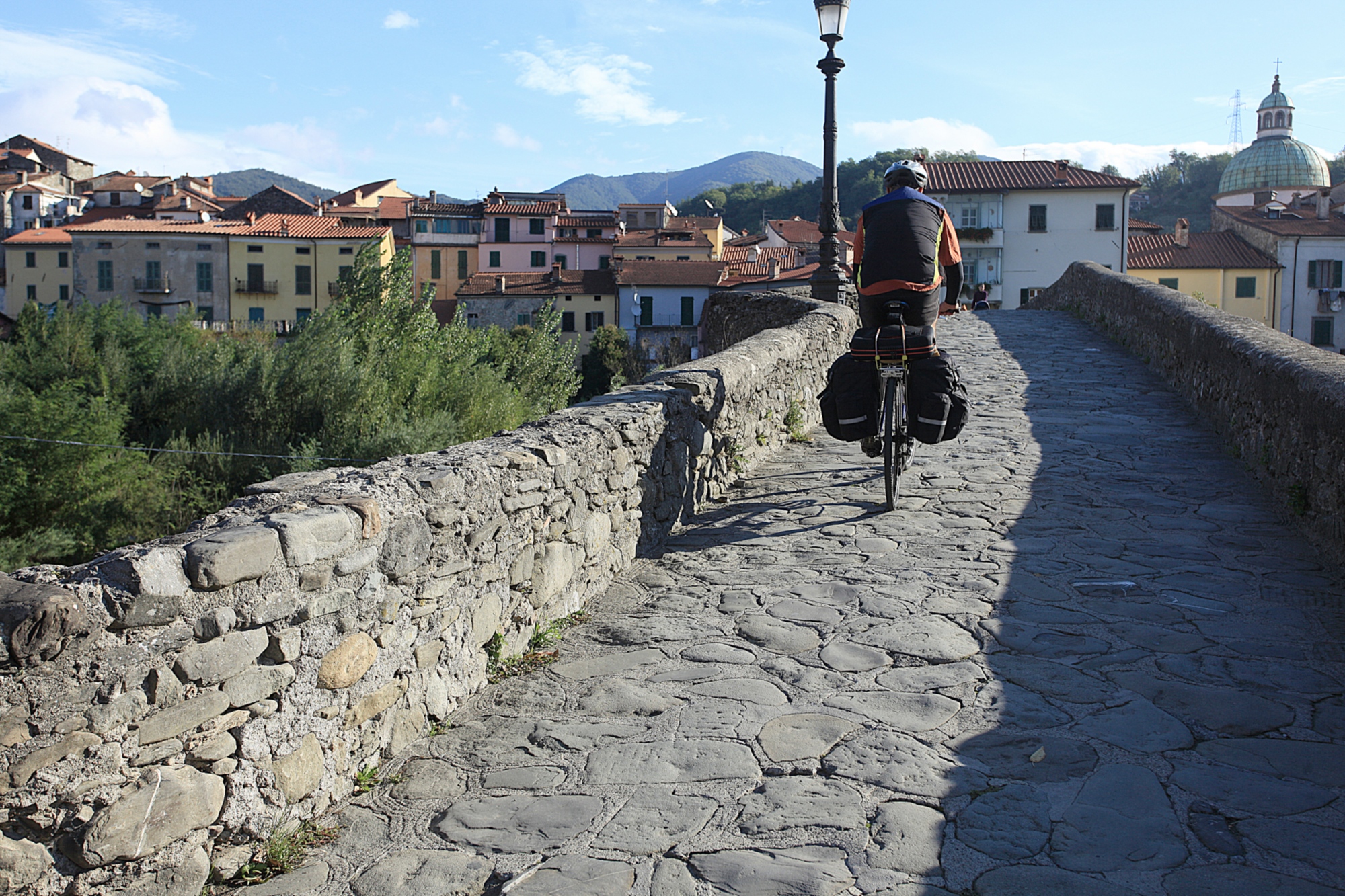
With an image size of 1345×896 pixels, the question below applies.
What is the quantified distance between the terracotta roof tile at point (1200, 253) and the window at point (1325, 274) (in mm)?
1679

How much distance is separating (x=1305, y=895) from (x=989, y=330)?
13.2 meters

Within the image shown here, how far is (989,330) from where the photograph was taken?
48.9ft

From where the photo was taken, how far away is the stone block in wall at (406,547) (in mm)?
3160

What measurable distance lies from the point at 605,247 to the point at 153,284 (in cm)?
2401

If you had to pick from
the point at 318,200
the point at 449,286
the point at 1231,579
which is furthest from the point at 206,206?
the point at 1231,579

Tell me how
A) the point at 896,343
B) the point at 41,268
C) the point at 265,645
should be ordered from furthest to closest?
the point at 41,268
the point at 896,343
the point at 265,645

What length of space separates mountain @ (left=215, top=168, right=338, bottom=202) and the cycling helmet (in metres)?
142

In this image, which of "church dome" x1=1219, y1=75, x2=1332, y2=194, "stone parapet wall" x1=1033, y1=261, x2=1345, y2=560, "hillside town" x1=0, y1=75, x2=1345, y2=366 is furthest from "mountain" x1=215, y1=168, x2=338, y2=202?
"stone parapet wall" x1=1033, y1=261, x2=1345, y2=560

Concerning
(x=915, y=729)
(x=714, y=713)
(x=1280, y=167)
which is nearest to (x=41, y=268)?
(x=714, y=713)

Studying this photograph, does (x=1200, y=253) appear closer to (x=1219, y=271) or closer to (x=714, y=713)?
(x=1219, y=271)

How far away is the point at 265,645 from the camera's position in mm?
2691

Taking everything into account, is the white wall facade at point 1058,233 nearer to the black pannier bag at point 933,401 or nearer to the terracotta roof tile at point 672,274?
the terracotta roof tile at point 672,274

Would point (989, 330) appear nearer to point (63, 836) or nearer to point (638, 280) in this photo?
point (63, 836)

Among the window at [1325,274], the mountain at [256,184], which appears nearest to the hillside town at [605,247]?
the window at [1325,274]
